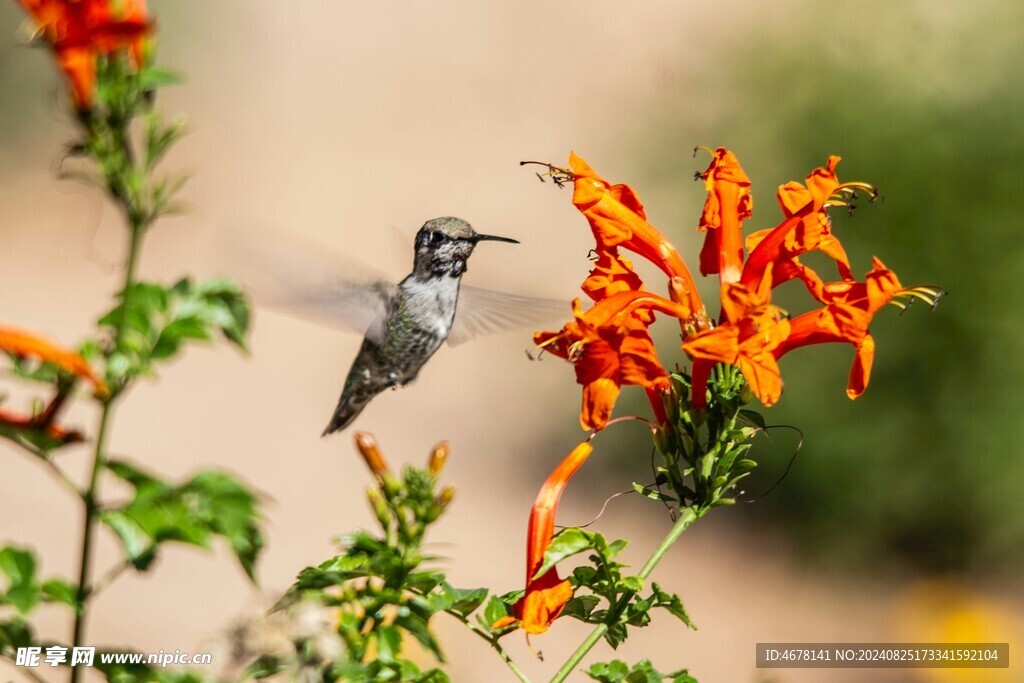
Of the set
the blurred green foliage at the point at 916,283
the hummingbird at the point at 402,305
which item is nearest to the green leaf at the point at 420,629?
the hummingbird at the point at 402,305

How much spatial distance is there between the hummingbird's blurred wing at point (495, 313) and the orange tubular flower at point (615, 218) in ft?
3.45

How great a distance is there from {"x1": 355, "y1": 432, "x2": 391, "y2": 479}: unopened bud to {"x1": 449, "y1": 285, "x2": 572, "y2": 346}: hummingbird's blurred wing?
1.66m

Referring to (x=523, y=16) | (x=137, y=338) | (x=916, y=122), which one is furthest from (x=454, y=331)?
(x=523, y=16)

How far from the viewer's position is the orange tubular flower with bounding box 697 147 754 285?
2.50 meters

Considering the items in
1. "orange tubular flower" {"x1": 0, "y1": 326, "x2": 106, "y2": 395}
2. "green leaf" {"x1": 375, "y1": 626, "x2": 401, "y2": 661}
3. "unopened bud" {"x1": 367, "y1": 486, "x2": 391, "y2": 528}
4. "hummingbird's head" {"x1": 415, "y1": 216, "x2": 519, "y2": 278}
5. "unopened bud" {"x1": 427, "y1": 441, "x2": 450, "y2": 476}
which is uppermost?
"hummingbird's head" {"x1": 415, "y1": 216, "x2": 519, "y2": 278}

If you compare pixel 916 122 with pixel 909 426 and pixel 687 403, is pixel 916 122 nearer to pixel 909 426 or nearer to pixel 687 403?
pixel 909 426

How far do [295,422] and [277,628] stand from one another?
34.6 feet

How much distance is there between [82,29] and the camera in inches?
Answer: 58.2

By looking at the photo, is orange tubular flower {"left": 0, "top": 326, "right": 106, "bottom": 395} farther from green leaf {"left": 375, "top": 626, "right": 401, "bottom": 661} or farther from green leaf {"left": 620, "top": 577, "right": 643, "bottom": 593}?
green leaf {"left": 620, "top": 577, "right": 643, "bottom": 593}

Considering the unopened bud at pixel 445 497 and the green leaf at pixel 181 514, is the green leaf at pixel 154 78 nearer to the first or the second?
the green leaf at pixel 181 514

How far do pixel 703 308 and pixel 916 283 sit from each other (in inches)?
217

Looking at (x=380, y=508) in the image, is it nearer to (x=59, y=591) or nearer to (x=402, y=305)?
(x=59, y=591)

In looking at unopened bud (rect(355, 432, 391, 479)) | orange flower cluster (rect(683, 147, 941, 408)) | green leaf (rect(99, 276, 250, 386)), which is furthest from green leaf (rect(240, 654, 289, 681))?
orange flower cluster (rect(683, 147, 941, 408))

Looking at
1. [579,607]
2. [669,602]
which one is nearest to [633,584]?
[669,602]
